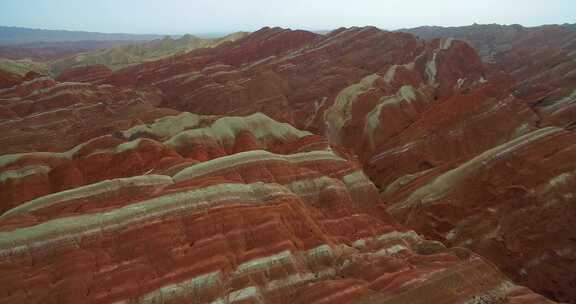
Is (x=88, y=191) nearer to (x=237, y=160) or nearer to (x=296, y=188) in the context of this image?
(x=237, y=160)

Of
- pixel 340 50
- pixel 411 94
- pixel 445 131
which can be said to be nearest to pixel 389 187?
pixel 445 131

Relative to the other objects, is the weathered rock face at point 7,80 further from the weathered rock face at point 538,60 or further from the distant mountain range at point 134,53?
the weathered rock face at point 538,60

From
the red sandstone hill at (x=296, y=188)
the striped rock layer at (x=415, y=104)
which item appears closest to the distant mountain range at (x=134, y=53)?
the striped rock layer at (x=415, y=104)

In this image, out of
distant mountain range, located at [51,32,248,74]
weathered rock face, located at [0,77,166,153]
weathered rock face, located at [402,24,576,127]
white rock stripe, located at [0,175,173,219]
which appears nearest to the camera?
white rock stripe, located at [0,175,173,219]

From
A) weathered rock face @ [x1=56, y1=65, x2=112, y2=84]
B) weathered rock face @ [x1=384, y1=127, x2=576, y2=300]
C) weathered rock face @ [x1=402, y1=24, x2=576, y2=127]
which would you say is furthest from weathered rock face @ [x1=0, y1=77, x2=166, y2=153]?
weathered rock face @ [x1=402, y1=24, x2=576, y2=127]

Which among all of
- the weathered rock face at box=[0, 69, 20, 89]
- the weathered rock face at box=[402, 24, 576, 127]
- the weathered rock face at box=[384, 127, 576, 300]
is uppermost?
the weathered rock face at box=[402, 24, 576, 127]

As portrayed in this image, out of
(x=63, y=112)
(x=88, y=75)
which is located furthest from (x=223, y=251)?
(x=88, y=75)

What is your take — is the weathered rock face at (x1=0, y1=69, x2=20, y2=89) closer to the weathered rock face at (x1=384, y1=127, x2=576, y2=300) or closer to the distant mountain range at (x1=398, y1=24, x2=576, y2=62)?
the weathered rock face at (x1=384, y1=127, x2=576, y2=300)

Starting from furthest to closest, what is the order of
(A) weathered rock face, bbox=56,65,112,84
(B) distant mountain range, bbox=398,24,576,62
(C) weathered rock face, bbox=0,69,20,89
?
(B) distant mountain range, bbox=398,24,576,62 → (A) weathered rock face, bbox=56,65,112,84 → (C) weathered rock face, bbox=0,69,20,89

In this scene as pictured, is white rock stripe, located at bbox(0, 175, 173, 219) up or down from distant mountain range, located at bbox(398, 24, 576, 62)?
down
